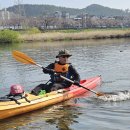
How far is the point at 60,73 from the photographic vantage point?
11.2 metres

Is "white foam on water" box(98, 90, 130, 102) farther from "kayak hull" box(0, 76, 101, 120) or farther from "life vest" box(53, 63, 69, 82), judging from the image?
"life vest" box(53, 63, 69, 82)

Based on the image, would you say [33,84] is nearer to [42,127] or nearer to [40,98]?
[40,98]

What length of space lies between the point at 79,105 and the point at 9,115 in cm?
236

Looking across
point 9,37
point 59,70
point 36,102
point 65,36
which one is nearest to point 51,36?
point 65,36

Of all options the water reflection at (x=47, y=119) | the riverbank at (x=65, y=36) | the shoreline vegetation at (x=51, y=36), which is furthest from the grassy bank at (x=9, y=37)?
the water reflection at (x=47, y=119)

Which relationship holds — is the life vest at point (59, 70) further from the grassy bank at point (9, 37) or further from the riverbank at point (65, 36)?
the riverbank at point (65, 36)

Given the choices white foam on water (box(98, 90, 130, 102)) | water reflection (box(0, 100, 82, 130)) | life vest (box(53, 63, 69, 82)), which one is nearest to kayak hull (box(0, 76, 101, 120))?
water reflection (box(0, 100, 82, 130))

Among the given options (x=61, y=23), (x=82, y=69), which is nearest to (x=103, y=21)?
(x=61, y=23)

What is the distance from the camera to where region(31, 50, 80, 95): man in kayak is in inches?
432

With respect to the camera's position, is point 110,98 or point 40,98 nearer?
point 40,98

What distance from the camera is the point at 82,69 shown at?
18375 mm

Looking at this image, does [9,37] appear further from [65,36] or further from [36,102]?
[36,102]

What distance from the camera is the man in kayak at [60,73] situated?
10977 mm

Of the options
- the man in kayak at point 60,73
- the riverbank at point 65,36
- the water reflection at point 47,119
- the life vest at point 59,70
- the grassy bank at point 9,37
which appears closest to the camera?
the water reflection at point 47,119
